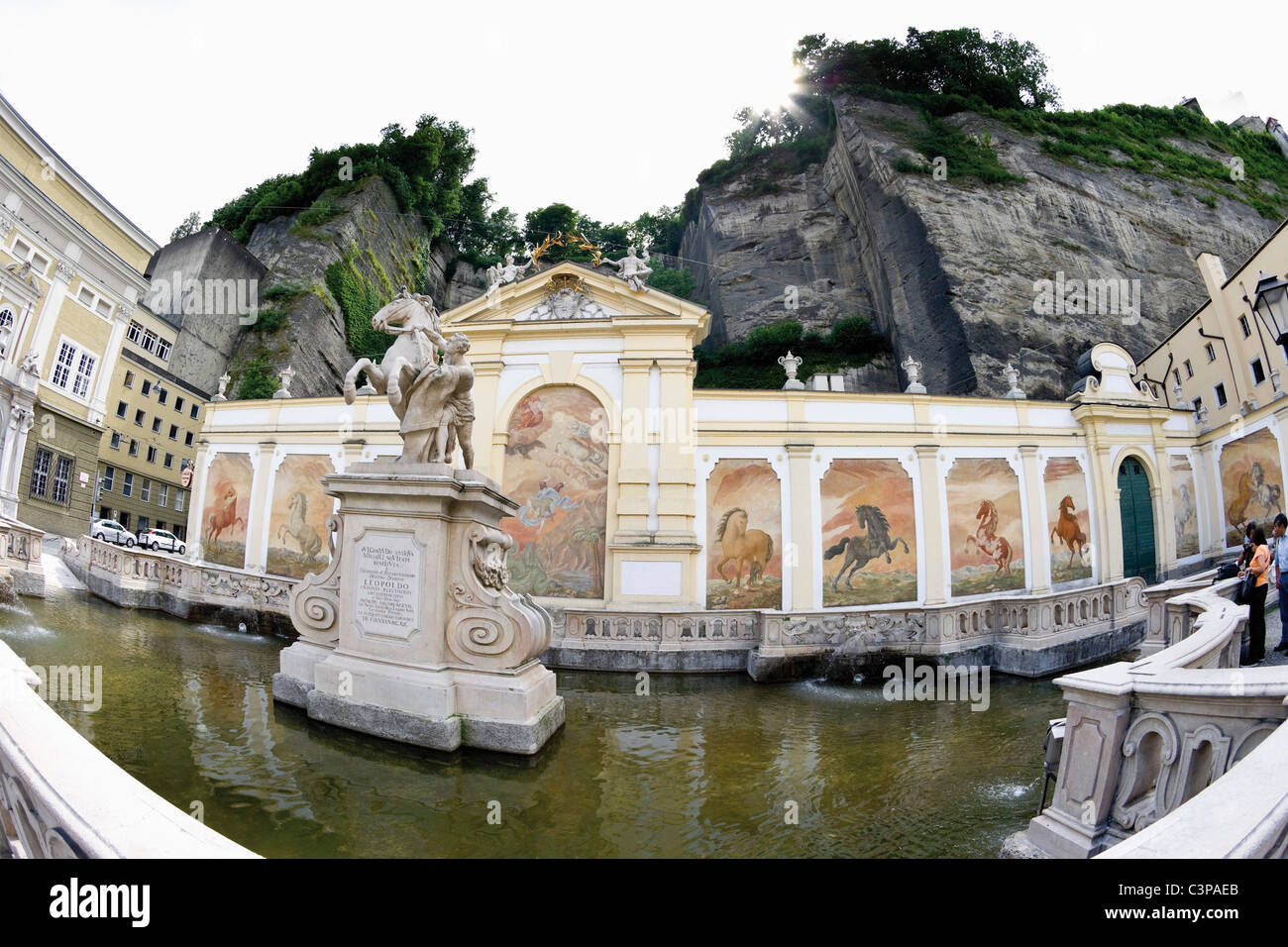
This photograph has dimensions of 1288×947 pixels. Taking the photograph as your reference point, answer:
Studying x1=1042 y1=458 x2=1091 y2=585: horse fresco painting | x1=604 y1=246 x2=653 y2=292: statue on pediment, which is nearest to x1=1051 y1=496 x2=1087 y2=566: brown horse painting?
x1=1042 y1=458 x2=1091 y2=585: horse fresco painting

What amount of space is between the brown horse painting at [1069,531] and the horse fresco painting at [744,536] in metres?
7.83

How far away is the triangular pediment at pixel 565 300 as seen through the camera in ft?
50.3

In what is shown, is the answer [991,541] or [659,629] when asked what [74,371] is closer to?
[659,629]

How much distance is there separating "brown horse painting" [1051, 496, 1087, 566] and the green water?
33.1ft

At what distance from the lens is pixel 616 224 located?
48.8 metres

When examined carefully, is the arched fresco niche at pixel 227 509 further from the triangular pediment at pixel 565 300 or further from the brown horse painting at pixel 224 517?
the triangular pediment at pixel 565 300

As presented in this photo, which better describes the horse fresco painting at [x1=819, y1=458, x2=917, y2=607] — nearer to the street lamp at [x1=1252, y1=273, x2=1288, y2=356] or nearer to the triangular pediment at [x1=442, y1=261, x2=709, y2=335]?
the triangular pediment at [x1=442, y1=261, x2=709, y2=335]

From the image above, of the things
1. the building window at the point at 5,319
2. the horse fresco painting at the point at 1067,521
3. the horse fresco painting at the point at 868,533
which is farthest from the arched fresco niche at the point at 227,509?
the horse fresco painting at the point at 1067,521

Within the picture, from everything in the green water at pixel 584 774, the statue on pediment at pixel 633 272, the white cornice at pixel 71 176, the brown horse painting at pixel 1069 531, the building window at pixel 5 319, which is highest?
the white cornice at pixel 71 176

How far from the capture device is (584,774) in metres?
4.80

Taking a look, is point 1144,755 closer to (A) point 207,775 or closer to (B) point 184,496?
(A) point 207,775

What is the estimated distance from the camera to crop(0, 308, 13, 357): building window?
2052 cm

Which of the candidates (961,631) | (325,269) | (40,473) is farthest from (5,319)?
(961,631)
